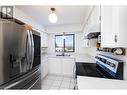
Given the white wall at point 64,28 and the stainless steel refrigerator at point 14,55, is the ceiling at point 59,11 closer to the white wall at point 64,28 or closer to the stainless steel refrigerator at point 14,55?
the white wall at point 64,28

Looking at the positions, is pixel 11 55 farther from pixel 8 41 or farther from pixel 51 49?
pixel 51 49

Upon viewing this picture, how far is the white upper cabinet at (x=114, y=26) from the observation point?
2.92ft

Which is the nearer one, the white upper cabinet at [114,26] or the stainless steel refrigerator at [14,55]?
the white upper cabinet at [114,26]

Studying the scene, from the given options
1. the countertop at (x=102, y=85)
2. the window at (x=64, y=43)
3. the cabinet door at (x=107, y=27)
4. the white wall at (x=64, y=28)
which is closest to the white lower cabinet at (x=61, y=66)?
the window at (x=64, y=43)

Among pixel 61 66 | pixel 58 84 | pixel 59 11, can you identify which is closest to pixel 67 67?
pixel 61 66

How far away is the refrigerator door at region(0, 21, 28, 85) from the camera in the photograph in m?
1.08

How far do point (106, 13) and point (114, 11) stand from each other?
10cm

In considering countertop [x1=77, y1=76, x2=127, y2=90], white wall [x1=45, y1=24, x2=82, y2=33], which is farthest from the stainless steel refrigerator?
white wall [x1=45, y1=24, x2=82, y2=33]

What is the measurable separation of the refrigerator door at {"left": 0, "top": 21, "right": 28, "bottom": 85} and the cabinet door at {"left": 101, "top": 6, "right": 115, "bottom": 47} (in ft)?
3.44

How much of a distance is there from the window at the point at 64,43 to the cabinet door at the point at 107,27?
4086mm

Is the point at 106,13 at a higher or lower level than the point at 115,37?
higher

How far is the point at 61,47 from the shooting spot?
17.3 ft

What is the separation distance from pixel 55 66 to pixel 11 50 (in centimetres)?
332
